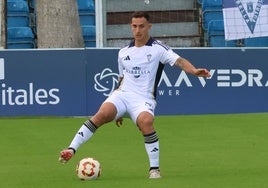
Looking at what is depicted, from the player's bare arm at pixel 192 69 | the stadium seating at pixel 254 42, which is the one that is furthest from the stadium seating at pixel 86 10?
the player's bare arm at pixel 192 69

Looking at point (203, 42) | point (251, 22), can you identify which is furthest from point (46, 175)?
point (203, 42)

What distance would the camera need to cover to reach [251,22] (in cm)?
2127

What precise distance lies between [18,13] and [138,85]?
46.6 feet

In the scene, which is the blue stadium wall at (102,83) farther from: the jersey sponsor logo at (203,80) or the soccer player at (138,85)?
the soccer player at (138,85)

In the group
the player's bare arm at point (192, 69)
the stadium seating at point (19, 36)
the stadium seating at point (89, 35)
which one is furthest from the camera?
the stadium seating at point (89, 35)

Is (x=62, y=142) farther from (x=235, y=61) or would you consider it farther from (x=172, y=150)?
(x=235, y=61)

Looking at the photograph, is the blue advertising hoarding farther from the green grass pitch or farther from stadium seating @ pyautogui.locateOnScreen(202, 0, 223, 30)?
stadium seating @ pyautogui.locateOnScreen(202, 0, 223, 30)

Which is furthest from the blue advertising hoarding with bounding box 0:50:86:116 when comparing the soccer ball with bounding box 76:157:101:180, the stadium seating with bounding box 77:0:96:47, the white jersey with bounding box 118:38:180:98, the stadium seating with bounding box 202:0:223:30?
the soccer ball with bounding box 76:157:101:180

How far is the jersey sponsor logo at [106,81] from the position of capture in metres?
19.7

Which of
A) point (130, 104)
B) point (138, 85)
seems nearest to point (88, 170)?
point (130, 104)

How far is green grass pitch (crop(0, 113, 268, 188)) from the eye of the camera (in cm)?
1010

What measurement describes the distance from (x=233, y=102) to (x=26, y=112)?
4517mm

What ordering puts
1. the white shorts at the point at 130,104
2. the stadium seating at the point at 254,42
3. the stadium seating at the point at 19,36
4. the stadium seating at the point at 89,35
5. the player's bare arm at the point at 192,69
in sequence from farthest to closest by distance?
the stadium seating at the point at 89,35 < the stadium seating at the point at 254,42 < the stadium seating at the point at 19,36 < the white shorts at the point at 130,104 < the player's bare arm at the point at 192,69

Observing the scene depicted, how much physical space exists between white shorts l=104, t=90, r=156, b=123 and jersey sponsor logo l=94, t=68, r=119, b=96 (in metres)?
9.21
